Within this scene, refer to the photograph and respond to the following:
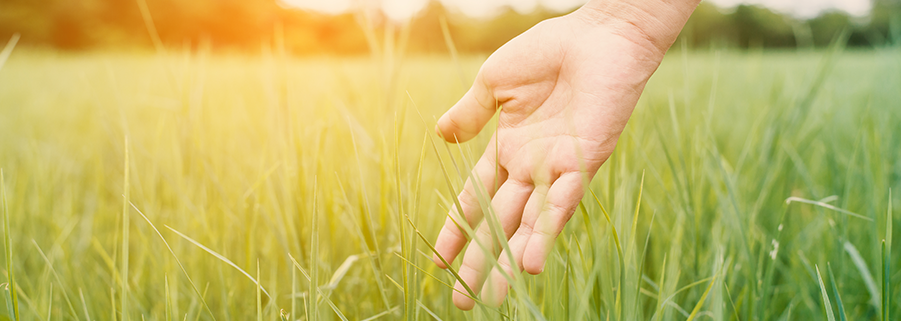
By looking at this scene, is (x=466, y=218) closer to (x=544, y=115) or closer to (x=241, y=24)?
(x=544, y=115)

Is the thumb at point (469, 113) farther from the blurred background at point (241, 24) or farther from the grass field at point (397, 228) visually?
the blurred background at point (241, 24)

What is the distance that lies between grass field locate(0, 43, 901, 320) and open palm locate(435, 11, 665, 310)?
5cm

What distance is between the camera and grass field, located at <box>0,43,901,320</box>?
0.47 metres

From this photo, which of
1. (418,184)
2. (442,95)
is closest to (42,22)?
(442,95)

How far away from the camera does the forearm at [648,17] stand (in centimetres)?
62

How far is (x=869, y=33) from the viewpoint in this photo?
10922 millimetres

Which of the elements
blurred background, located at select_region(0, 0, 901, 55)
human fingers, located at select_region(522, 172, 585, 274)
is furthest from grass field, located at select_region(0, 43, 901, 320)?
blurred background, located at select_region(0, 0, 901, 55)

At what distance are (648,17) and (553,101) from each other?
0.59 ft

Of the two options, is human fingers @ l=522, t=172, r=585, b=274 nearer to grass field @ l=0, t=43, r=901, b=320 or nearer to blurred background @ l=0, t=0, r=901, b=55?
Result: grass field @ l=0, t=43, r=901, b=320

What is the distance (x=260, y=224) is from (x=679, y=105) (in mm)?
1914

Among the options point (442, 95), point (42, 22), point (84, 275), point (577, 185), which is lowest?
point (84, 275)

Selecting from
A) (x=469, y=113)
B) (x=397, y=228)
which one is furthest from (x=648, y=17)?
(x=397, y=228)

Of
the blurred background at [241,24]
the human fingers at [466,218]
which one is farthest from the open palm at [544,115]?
the blurred background at [241,24]

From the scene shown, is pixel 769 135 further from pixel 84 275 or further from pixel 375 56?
pixel 84 275
